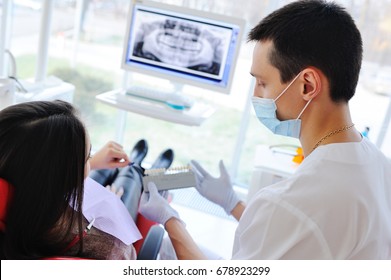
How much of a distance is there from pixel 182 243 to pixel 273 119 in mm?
451

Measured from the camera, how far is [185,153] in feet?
12.5

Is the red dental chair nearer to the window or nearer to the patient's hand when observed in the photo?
the patient's hand

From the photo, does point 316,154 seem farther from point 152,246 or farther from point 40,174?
point 40,174

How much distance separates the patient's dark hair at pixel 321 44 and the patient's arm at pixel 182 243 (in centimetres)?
56

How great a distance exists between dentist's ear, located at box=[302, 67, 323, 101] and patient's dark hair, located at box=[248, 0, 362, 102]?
1 cm

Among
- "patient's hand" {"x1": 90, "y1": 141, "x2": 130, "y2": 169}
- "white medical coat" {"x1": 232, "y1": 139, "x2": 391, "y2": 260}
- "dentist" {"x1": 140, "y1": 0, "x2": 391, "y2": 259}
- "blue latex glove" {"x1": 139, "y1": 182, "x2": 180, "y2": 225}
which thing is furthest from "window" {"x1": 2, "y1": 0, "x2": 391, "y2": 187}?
"white medical coat" {"x1": 232, "y1": 139, "x2": 391, "y2": 260}

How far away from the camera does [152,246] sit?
1165 millimetres

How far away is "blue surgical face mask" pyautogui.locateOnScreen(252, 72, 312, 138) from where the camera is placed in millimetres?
1123

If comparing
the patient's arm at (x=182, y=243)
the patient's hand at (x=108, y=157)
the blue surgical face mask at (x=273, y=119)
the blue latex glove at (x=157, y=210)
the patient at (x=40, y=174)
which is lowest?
the patient's arm at (x=182, y=243)

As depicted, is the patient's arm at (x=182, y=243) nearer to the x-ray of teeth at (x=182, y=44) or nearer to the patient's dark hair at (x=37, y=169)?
the patient's dark hair at (x=37, y=169)

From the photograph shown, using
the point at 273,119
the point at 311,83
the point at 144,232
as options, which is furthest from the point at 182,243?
the point at 311,83

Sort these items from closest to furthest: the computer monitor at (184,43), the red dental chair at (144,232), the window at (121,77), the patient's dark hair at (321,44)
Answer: the red dental chair at (144,232)
the patient's dark hair at (321,44)
the computer monitor at (184,43)
the window at (121,77)

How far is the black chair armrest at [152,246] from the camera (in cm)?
114

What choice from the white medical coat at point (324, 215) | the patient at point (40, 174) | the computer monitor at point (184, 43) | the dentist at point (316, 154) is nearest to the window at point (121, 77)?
the computer monitor at point (184, 43)
